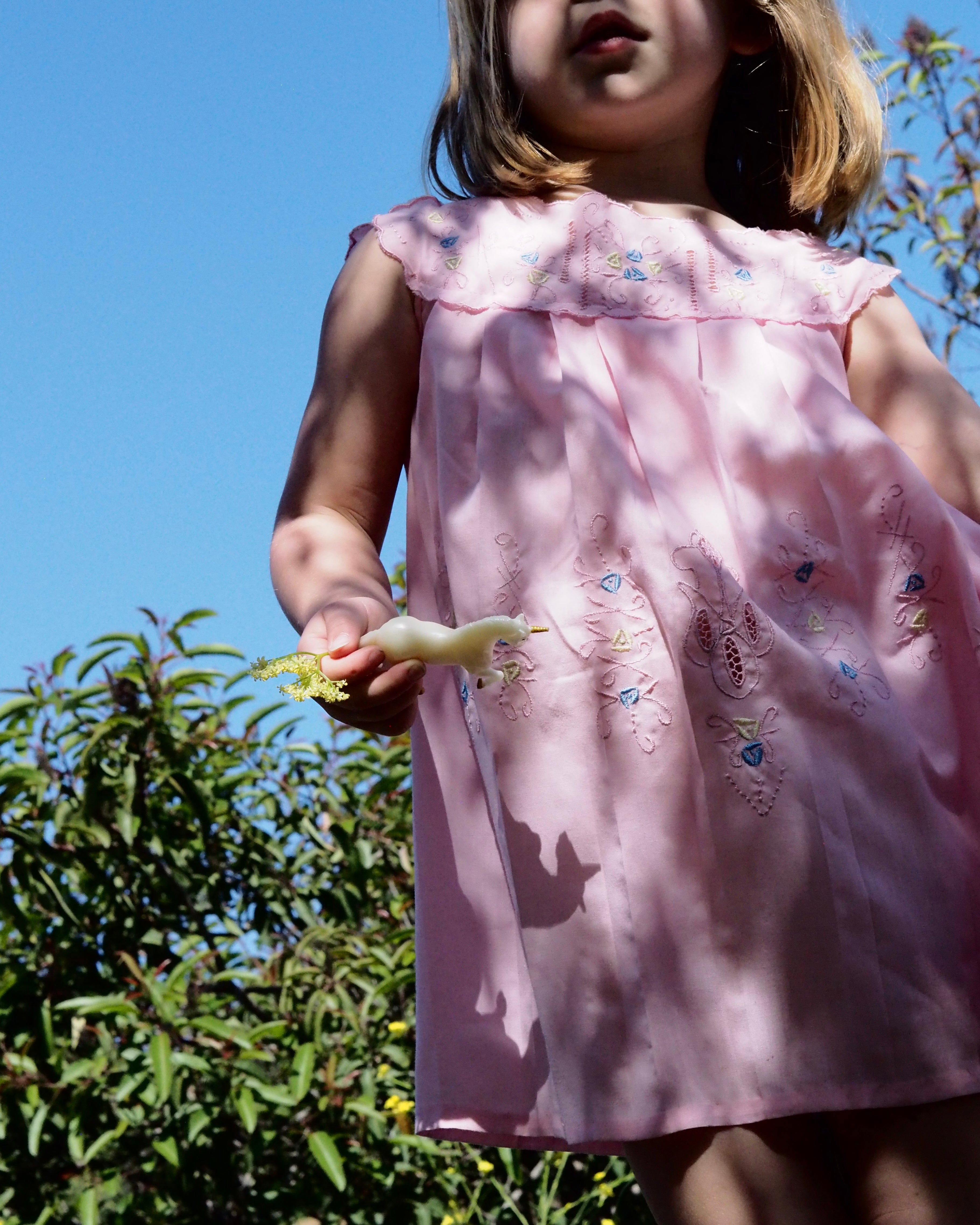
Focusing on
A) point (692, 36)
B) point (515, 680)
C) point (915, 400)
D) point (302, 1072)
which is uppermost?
point (692, 36)

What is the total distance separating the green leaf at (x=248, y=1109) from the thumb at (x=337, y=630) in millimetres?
1819

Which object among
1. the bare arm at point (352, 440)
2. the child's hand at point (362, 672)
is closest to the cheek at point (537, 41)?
the bare arm at point (352, 440)

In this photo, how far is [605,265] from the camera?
1.45 metres

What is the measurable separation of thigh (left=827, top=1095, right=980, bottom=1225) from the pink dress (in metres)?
0.03

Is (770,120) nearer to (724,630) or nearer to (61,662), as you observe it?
(724,630)

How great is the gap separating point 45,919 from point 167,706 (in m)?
0.55

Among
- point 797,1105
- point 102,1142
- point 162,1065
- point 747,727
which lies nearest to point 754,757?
point 747,727

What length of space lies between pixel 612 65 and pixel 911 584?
67 cm

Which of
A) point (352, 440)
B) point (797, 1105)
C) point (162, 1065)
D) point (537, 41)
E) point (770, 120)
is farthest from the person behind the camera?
point (162, 1065)

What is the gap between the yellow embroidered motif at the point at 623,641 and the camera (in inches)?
46.5

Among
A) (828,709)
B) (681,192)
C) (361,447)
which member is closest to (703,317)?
(681,192)

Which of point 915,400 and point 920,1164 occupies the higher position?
point 915,400

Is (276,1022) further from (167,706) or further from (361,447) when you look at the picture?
(361,447)

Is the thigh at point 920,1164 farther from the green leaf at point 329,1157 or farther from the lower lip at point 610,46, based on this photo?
the green leaf at point 329,1157
